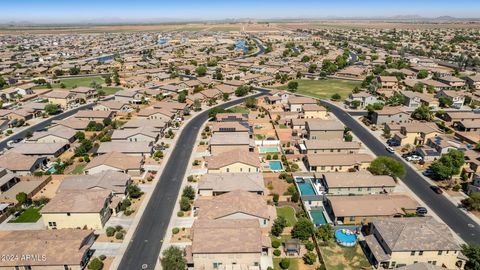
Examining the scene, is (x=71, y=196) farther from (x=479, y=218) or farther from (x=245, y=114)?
(x=479, y=218)

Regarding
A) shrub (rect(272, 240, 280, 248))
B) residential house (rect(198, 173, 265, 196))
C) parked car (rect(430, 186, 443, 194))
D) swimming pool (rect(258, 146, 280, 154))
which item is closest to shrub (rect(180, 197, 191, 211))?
residential house (rect(198, 173, 265, 196))

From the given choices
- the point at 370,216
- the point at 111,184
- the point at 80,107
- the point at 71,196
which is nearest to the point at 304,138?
the point at 370,216

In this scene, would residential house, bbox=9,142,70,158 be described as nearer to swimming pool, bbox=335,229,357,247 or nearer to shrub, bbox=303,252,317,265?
shrub, bbox=303,252,317,265

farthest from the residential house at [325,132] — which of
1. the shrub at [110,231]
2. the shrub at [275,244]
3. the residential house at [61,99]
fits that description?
the residential house at [61,99]

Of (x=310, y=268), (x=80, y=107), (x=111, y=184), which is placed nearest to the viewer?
(x=310, y=268)

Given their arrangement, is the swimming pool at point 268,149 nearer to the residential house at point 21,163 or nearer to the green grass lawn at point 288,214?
the green grass lawn at point 288,214

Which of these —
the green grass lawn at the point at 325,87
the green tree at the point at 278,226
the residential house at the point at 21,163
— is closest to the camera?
the green tree at the point at 278,226
